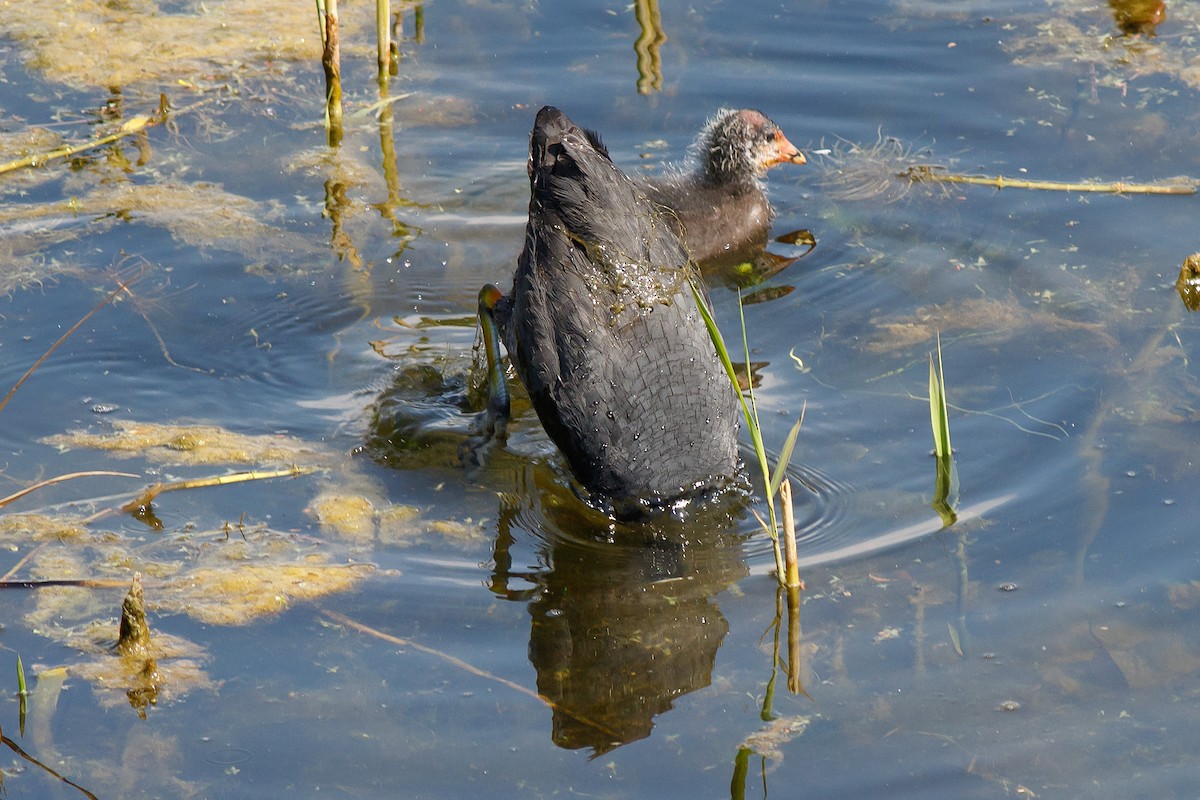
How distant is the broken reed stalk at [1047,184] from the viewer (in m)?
6.18

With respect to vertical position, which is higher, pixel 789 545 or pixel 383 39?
pixel 383 39

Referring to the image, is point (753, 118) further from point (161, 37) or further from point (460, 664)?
point (460, 664)

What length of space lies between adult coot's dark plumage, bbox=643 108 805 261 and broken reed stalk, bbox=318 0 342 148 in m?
1.66

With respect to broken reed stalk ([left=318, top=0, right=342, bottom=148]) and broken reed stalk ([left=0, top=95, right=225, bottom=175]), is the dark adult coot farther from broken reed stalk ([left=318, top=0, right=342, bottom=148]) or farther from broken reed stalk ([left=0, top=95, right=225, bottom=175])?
broken reed stalk ([left=0, top=95, right=225, bottom=175])

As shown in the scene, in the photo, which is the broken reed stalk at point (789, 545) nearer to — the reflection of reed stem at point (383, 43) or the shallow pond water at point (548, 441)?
the shallow pond water at point (548, 441)

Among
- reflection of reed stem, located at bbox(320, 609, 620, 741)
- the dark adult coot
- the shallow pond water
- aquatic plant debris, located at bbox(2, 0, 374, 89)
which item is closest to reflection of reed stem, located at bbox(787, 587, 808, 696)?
the shallow pond water

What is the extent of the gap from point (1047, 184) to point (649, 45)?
2401mm

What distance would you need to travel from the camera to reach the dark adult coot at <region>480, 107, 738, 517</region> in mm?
4273

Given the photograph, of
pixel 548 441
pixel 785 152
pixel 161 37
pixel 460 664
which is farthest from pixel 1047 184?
pixel 161 37

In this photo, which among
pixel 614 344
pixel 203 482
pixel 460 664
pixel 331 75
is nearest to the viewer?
pixel 460 664

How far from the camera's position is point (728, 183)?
6.57 metres

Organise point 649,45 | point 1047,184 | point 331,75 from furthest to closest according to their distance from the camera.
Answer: point 649,45
point 331,75
point 1047,184

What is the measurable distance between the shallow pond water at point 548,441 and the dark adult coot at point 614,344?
22cm

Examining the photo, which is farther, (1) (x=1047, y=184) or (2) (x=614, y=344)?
(1) (x=1047, y=184)
